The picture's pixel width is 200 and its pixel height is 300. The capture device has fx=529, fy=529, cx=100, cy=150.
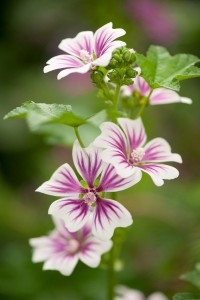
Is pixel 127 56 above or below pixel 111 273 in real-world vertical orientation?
above

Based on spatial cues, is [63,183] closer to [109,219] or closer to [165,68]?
[109,219]

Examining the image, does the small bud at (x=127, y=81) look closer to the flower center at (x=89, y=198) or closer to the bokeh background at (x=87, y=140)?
the flower center at (x=89, y=198)

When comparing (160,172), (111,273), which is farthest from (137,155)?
(111,273)

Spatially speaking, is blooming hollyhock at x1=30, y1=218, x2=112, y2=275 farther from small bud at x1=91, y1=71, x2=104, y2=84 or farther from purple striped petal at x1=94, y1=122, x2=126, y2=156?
small bud at x1=91, y1=71, x2=104, y2=84

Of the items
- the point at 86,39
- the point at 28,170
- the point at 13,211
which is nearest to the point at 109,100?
the point at 86,39

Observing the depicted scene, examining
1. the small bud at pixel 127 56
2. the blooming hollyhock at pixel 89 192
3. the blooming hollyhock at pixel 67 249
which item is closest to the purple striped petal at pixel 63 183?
the blooming hollyhock at pixel 89 192

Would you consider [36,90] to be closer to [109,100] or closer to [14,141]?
[14,141]

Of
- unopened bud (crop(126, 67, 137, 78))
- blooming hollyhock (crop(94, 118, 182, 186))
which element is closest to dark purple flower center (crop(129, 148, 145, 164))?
blooming hollyhock (crop(94, 118, 182, 186))
